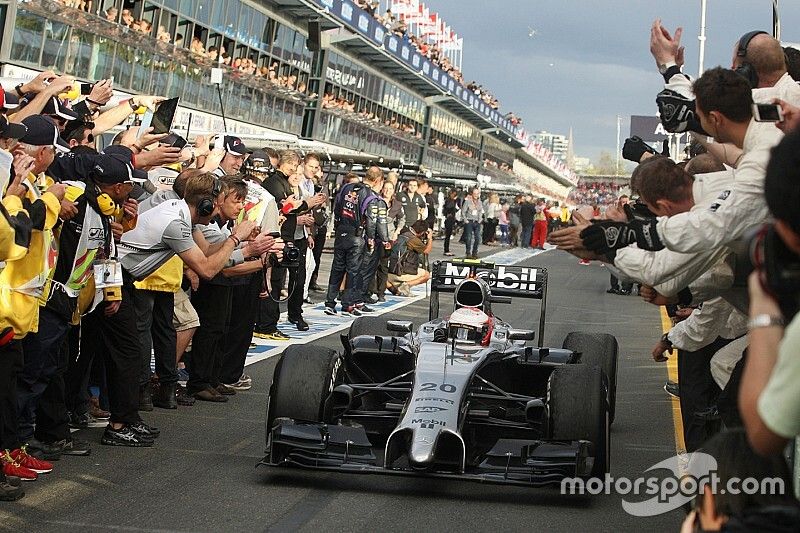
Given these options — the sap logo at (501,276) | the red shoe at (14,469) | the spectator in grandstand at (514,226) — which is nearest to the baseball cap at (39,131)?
the red shoe at (14,469)

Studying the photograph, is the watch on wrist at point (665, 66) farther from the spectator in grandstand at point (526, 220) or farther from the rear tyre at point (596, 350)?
the spectator in grandstand at point (526, 220)

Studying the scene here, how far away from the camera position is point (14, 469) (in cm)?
736

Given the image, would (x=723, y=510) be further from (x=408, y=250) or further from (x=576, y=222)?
(x=408, y=250)

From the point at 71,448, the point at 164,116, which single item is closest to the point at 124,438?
the point at 71,448

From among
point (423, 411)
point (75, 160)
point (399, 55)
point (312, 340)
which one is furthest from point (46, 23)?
point (399, 55)

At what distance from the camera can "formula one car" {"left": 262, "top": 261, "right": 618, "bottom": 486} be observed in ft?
24.4

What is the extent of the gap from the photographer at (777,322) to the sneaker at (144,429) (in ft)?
19.6

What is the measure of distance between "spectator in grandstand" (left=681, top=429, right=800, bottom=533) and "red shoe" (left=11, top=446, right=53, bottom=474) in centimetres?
482

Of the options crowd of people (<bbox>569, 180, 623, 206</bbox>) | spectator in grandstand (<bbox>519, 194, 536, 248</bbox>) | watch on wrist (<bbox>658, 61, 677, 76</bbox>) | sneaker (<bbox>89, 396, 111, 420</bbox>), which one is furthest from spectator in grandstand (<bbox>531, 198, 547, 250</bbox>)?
crowd of people (<bbox>569, 180, 623, 206</bbox>)

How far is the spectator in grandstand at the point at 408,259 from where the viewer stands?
840 inches

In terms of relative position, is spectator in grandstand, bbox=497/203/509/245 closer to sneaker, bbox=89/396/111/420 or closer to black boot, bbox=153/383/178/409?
black boot, bbox=153/383/178/409

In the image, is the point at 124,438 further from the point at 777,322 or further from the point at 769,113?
the point at 777,322

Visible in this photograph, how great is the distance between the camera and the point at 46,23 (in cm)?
2655

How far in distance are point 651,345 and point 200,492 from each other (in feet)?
34.0
